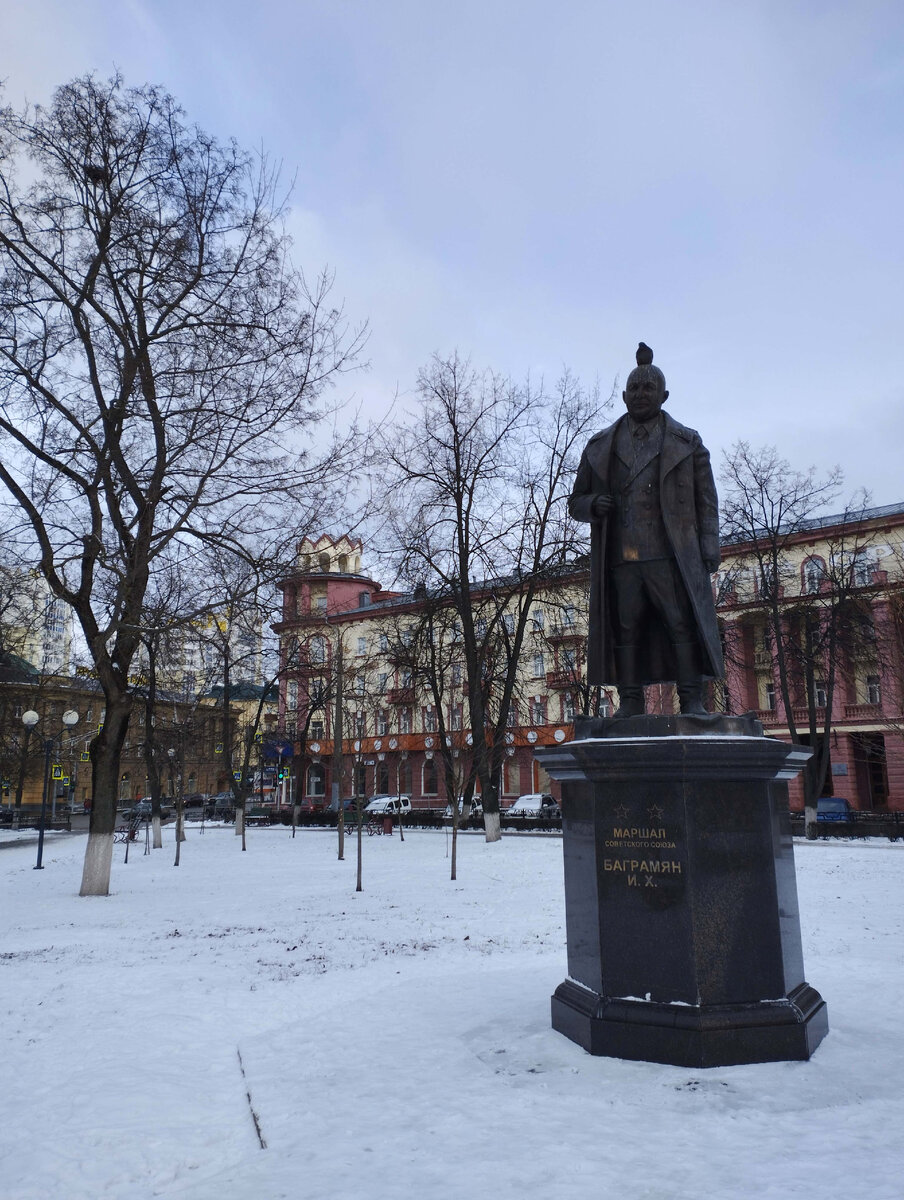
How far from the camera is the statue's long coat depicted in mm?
6090

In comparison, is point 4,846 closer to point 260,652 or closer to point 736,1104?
point 260,652

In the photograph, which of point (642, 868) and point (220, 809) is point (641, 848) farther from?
point (220, 809)

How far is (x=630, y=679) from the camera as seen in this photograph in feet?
20.7

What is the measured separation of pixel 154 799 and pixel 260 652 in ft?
20.1

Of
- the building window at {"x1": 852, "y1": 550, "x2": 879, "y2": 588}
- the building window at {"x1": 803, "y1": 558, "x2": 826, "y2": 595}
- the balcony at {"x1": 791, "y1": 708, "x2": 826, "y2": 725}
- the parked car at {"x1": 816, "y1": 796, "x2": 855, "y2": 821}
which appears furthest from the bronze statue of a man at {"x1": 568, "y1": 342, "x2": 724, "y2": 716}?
the balcony at {"x1": 791, "y1": 708, "x2": 826, "y2": 725}

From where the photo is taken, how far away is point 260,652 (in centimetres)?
3027

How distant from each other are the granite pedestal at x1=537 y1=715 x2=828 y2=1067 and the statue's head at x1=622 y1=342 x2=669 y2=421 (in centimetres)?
228

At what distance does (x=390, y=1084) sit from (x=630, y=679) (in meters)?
2.99

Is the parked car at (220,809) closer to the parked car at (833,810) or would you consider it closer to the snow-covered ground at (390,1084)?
the parked car at (833,810)

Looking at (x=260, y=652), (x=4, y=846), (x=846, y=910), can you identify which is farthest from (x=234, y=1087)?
(x=4, y=846)

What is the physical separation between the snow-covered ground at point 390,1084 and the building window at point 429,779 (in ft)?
Answer: 152

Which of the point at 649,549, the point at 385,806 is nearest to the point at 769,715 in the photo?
the point at 385,806

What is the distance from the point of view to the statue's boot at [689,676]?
240 inches

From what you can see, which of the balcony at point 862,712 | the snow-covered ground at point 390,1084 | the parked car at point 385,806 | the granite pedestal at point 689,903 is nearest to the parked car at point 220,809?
the parked car at point 385,806
